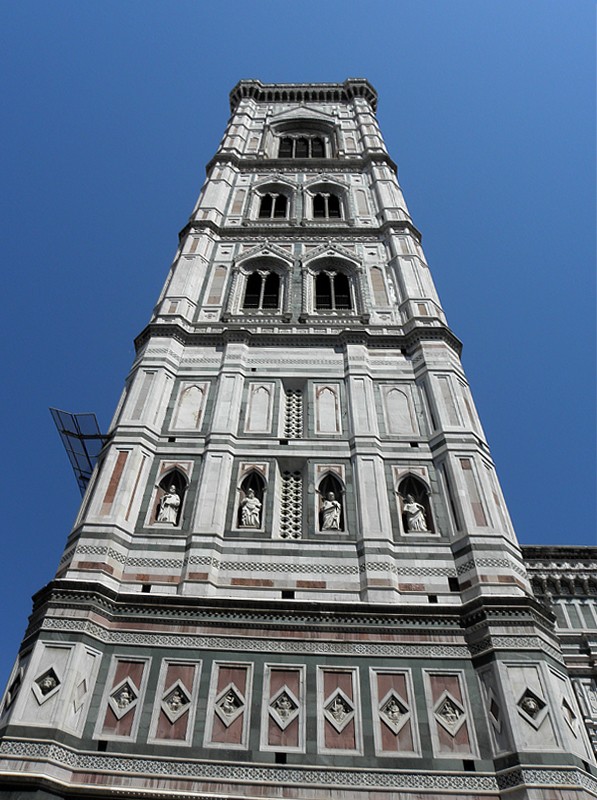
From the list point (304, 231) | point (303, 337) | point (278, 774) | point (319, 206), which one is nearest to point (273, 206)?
point (319, 206)

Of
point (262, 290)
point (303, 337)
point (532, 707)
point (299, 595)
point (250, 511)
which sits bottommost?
point (532, 707)

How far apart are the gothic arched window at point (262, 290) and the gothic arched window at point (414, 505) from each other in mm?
5978

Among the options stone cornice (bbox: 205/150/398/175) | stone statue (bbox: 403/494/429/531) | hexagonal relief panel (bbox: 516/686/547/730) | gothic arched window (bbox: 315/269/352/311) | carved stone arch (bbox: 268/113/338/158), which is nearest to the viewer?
hexagonal relief panel (bbox: 516/686/547/730)

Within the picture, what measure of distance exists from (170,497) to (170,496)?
0.03m

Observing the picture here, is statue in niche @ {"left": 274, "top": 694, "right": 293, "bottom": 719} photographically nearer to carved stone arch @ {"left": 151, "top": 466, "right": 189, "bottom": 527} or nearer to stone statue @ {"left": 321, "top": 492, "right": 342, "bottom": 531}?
stone statue @ {"left": 321, "top": 492, "right": 342, "bottom": 531}

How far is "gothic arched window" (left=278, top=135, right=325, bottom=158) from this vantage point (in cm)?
2398

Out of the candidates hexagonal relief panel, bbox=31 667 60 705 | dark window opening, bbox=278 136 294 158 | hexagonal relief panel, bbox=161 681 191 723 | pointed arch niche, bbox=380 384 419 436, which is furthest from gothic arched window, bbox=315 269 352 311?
dark window opening, bbox=278 136 294 158

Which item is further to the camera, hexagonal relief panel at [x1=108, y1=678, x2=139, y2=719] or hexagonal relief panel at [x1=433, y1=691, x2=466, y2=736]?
hexagonal relief panel at [x1=108, y1=678, x2=139, y2=719]

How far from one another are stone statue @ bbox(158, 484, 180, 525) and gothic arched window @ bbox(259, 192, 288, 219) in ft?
35.4

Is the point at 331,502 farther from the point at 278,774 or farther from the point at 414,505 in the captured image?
the point at 278,774

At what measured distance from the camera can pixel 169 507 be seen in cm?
970

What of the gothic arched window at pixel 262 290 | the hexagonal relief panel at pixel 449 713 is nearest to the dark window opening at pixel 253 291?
the gothic arched window at pixel 262 290

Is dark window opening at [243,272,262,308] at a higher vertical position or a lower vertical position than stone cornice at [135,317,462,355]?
higher

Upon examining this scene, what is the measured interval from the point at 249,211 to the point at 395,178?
15.5ft
